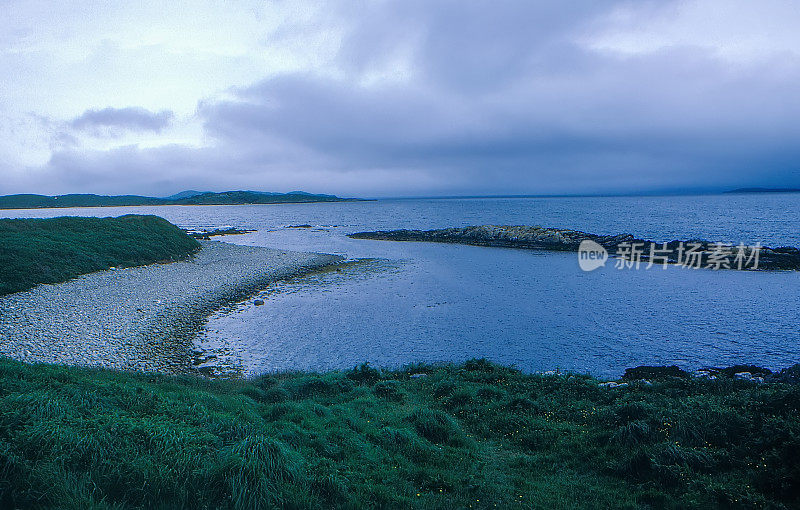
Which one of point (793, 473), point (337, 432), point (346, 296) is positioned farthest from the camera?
point (346, 296)

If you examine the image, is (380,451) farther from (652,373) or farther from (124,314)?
(124,314)

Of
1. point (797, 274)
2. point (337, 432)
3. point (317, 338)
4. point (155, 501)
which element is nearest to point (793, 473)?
point (337, 432)

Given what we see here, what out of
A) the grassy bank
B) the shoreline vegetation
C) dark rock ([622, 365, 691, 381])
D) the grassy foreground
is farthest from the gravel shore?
the shoreline vegetation

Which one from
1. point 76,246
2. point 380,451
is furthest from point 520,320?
point 76,246

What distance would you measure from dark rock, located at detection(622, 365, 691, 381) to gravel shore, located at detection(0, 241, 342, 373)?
1724 cm

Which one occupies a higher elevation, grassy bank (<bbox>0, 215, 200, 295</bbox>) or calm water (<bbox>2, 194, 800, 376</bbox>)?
grassy bank (<bbox>0, 215, 200, 295</bbox>)

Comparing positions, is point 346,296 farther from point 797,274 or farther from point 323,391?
point 797,274

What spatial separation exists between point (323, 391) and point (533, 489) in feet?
24.5

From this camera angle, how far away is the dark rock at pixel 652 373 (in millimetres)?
16075

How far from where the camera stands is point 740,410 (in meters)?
9.95

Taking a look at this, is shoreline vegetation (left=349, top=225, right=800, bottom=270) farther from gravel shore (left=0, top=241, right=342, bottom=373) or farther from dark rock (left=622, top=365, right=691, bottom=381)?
gravel shore (left=0, top=241, right=342, bottom=373)

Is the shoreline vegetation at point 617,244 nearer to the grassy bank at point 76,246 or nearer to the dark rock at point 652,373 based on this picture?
the dark rock at point 652,373

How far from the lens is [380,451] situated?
897 centimetres

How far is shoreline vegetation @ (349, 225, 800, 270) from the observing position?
4525cm
